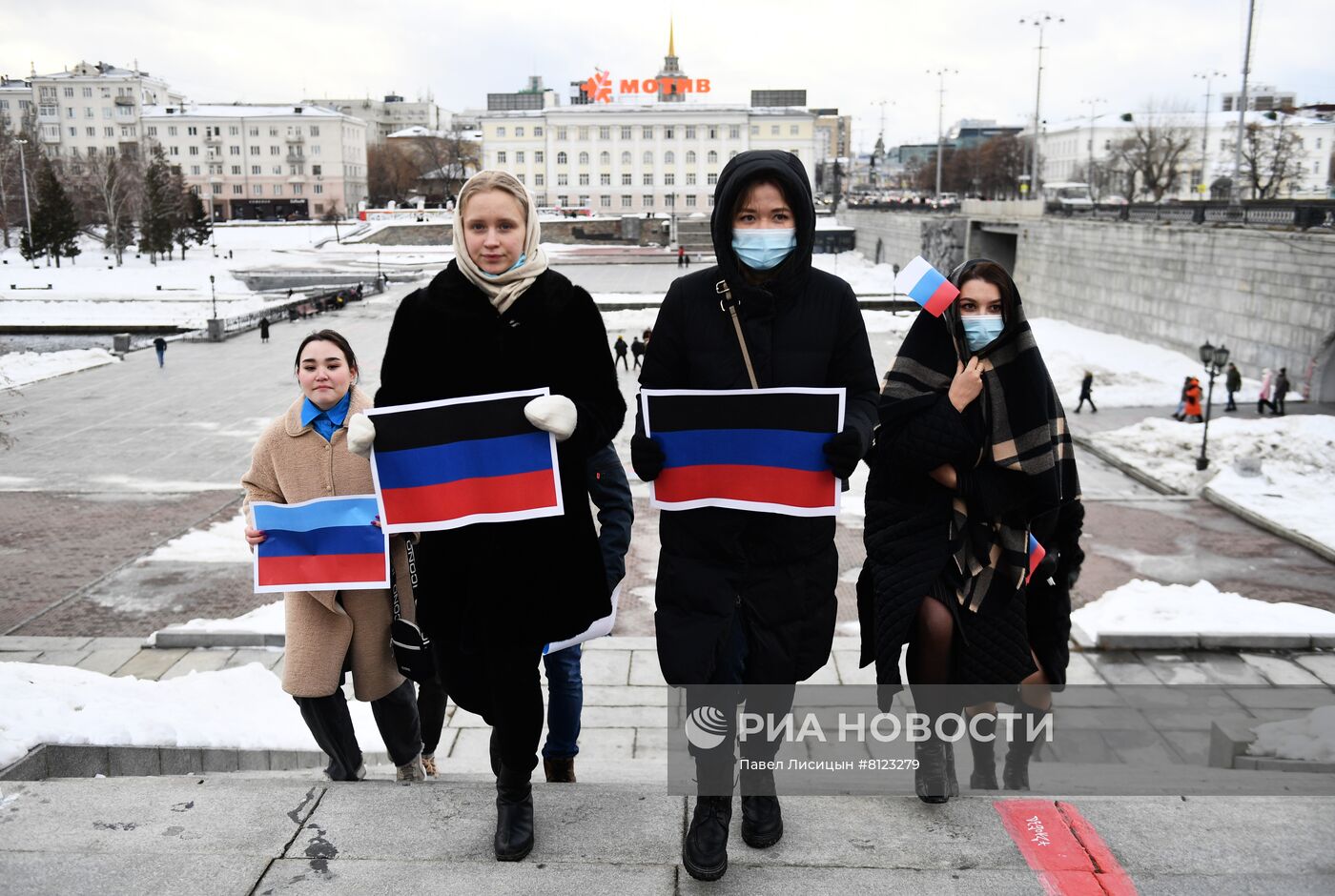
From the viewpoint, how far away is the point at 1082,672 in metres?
8.20

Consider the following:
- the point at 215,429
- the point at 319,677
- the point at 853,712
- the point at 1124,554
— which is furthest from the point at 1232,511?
the point at 215,429

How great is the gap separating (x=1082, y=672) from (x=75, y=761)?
22.9 feet

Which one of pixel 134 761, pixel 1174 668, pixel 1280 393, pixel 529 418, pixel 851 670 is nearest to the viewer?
pixel 529 418

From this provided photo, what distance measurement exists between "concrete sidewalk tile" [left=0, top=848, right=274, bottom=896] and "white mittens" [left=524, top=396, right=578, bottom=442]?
155cm

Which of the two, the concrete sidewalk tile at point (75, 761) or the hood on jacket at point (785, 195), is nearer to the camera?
the hood on jacket at point (785, 195)

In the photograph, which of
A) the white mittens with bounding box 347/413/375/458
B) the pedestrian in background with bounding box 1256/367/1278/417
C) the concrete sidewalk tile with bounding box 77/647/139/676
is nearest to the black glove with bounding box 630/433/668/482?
the white mittens with bounding box 347/413/375/458

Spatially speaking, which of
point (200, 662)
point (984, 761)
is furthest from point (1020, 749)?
point (200, 662)

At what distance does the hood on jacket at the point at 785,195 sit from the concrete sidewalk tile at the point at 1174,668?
6.34m

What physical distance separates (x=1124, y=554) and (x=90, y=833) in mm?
12970

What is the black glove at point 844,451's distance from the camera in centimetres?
312

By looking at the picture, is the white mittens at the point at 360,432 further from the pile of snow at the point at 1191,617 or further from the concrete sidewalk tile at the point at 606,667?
the pile of snow at the point at 1191,617

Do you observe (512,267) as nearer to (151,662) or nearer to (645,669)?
(645,669)

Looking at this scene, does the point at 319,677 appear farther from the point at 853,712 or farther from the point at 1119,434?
the point at 1119,434

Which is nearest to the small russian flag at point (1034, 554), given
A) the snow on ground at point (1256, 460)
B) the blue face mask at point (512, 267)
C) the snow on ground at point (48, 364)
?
the blue face mask at point (512, 267)
